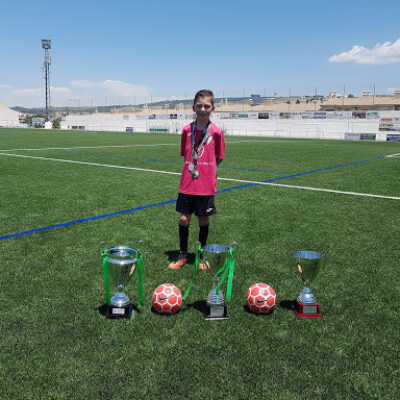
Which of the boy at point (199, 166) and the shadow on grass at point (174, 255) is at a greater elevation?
the boy at point (199, 166)

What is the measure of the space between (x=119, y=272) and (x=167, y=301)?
48 cm

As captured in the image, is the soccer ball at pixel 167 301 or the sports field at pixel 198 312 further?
the soccer ball at pixel 167 301

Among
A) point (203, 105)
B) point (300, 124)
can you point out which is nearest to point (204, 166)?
point (203, 105)

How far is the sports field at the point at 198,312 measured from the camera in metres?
2.30

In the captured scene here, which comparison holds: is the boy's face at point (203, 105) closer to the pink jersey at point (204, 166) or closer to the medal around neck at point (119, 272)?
the pink jersey at point (204, 166)

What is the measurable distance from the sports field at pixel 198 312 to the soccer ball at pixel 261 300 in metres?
0.07

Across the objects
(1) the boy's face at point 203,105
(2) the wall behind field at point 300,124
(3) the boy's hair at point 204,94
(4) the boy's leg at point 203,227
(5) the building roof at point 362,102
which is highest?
(5) the building roof at point 362,102

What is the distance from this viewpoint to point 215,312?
3008 mm

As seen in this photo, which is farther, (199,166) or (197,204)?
(197,204)

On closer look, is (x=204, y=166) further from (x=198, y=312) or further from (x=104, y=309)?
(x=104, y=309)

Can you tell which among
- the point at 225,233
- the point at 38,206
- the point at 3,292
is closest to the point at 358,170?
the point at 225,233

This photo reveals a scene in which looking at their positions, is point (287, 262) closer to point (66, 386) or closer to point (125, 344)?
point (125, 344)

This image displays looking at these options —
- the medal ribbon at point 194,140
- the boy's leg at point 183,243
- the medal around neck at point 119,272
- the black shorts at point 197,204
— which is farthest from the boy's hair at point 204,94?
the medal around neck at point 119,272

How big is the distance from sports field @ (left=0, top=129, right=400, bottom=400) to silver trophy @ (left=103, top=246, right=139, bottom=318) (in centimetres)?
11
